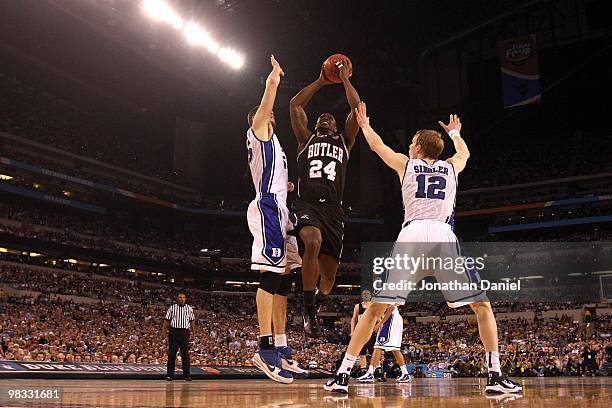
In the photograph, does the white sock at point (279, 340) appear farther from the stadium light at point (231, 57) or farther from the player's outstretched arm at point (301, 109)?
the stadium light at point (231, 57)

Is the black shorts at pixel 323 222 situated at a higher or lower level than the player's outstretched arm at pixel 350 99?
lower

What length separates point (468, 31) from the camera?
95.3 ft

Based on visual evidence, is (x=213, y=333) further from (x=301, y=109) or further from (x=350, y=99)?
(x=350, y=99)

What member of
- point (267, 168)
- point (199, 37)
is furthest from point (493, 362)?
point (199, 37)

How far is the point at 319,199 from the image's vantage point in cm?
551

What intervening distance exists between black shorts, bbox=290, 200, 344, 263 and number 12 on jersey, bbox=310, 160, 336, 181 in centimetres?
28

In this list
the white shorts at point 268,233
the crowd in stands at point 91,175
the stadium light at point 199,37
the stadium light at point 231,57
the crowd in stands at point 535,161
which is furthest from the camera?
the crowd in stands at point 535,161

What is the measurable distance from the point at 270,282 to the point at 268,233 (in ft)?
1.42

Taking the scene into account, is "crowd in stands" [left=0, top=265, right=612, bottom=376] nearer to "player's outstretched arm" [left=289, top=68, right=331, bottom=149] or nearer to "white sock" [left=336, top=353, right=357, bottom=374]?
"player's outstretched arm" [left=289, top=68, right=331, bottom=149]

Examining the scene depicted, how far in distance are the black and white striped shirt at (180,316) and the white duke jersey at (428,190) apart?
7646mm

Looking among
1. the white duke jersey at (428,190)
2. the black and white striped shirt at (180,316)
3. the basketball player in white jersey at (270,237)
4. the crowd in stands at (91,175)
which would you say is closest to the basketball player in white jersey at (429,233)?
the white duke jersey at (428,190)

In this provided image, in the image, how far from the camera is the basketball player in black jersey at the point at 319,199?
5.30m

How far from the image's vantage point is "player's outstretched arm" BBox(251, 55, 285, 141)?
17.2 ft

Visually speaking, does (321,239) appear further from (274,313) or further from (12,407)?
(12,407)
